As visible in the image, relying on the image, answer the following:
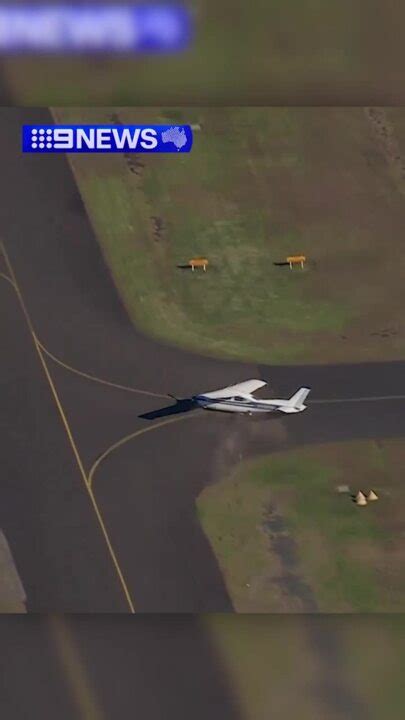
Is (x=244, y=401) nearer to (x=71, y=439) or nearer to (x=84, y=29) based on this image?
(x=71, y=439)

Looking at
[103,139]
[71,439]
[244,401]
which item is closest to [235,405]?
[244,401]

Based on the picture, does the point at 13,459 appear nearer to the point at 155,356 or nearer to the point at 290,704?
the point at 155,356


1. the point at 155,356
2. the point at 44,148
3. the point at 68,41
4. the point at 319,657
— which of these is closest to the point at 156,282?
the point at 155,356

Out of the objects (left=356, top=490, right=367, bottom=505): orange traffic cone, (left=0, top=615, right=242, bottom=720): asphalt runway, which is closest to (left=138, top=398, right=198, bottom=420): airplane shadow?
(left=356, top=490, right=367, bottom=505): orange traffic cone

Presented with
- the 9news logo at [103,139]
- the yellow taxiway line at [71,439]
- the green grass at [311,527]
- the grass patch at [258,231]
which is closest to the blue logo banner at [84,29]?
the grass patch at [258,231]

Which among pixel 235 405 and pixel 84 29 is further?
pixel 84 29

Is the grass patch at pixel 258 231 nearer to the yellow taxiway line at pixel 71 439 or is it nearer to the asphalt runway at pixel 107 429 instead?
the asphalt runway at pixel 107 429

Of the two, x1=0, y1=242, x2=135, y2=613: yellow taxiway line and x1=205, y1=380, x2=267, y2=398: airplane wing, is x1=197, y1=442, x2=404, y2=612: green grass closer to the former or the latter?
x1=205, y1=380, x2=267, y2=398: airplane wing
